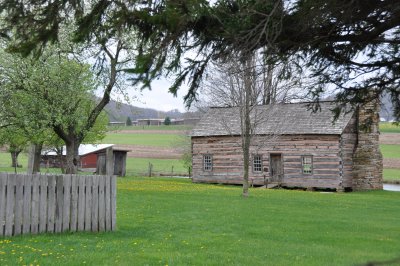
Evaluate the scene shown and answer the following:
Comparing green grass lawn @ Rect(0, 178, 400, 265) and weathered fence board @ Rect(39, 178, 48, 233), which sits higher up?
weathered fence board @ Rect(39, 178, 48, 233)

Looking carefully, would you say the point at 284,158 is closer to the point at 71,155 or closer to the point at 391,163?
the point at 71,155

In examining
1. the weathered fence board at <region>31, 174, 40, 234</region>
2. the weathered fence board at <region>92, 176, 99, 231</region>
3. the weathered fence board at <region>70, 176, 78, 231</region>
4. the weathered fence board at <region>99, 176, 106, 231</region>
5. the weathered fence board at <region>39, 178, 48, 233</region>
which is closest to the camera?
the weathered fence board at <region>31, 174, 40, 234</region>

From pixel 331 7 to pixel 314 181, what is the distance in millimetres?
33596

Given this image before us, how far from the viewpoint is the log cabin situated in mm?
38219

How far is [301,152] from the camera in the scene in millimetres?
39469

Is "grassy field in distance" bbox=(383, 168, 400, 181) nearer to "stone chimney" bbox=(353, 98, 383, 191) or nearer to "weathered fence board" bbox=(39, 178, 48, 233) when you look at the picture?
"stone chimney" bbox=(353, 98, 383, 191)

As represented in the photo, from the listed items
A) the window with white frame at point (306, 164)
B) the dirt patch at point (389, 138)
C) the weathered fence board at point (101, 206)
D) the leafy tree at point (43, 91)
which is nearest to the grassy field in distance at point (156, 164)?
the window with white frame at point (306, 164)

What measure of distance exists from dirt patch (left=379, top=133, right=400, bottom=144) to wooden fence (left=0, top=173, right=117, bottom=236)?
81211 mm

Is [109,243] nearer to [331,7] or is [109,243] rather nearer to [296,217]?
[331,7]

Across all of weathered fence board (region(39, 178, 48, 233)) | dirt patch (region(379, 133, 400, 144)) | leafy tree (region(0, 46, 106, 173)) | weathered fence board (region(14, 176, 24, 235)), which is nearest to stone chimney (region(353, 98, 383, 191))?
leafy tree (region(0, 46, 106, 173))

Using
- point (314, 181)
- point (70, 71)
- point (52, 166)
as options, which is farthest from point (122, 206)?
point (52, 166)

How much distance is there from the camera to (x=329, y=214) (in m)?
19.8

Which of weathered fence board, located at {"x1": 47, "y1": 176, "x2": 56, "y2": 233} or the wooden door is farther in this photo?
the wooden door

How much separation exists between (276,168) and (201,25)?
116 feet
